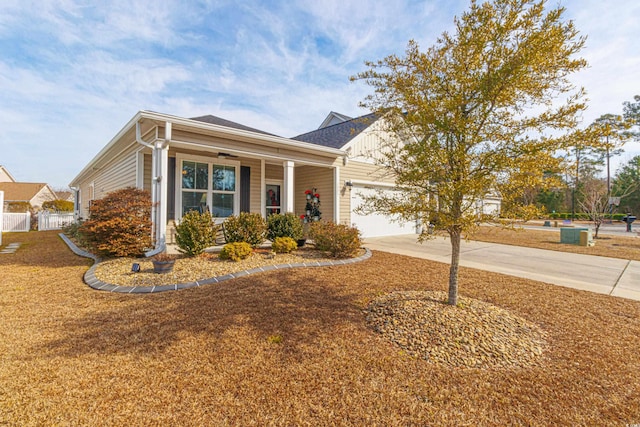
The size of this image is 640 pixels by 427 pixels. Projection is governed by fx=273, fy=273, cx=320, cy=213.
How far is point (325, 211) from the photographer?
10.0m

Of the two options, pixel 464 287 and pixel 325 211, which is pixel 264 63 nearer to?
pixel 325 211

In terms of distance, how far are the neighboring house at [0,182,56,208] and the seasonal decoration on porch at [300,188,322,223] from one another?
121ft

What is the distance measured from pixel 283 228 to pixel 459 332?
5274mm

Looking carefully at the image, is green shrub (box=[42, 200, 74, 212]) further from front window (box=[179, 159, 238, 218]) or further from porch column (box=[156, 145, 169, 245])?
porch column (box=[156, 145, 169, 245])

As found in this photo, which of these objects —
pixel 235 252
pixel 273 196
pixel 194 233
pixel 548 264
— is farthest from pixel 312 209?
pixel 548 264

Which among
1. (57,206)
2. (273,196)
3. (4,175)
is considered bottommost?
(57,206)

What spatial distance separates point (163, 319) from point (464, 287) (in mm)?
4486

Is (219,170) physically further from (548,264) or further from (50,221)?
(50,221)

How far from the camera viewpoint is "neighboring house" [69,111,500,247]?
644cm

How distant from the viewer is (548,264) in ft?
21.5

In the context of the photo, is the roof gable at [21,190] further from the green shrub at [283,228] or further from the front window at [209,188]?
the green shrub at [283,228]

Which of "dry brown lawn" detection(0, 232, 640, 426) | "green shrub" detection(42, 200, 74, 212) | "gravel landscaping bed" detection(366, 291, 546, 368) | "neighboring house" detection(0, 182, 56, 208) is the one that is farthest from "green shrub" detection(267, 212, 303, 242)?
"neighboring house" detection(0, 182, 56, 208)

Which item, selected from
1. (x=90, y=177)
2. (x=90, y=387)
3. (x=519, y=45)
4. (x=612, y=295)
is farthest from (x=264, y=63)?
(x=90, y=177)

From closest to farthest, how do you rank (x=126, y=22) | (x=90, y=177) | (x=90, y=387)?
(x=90, y=387) → (x=126, y=22) → (x=90, y=177)
